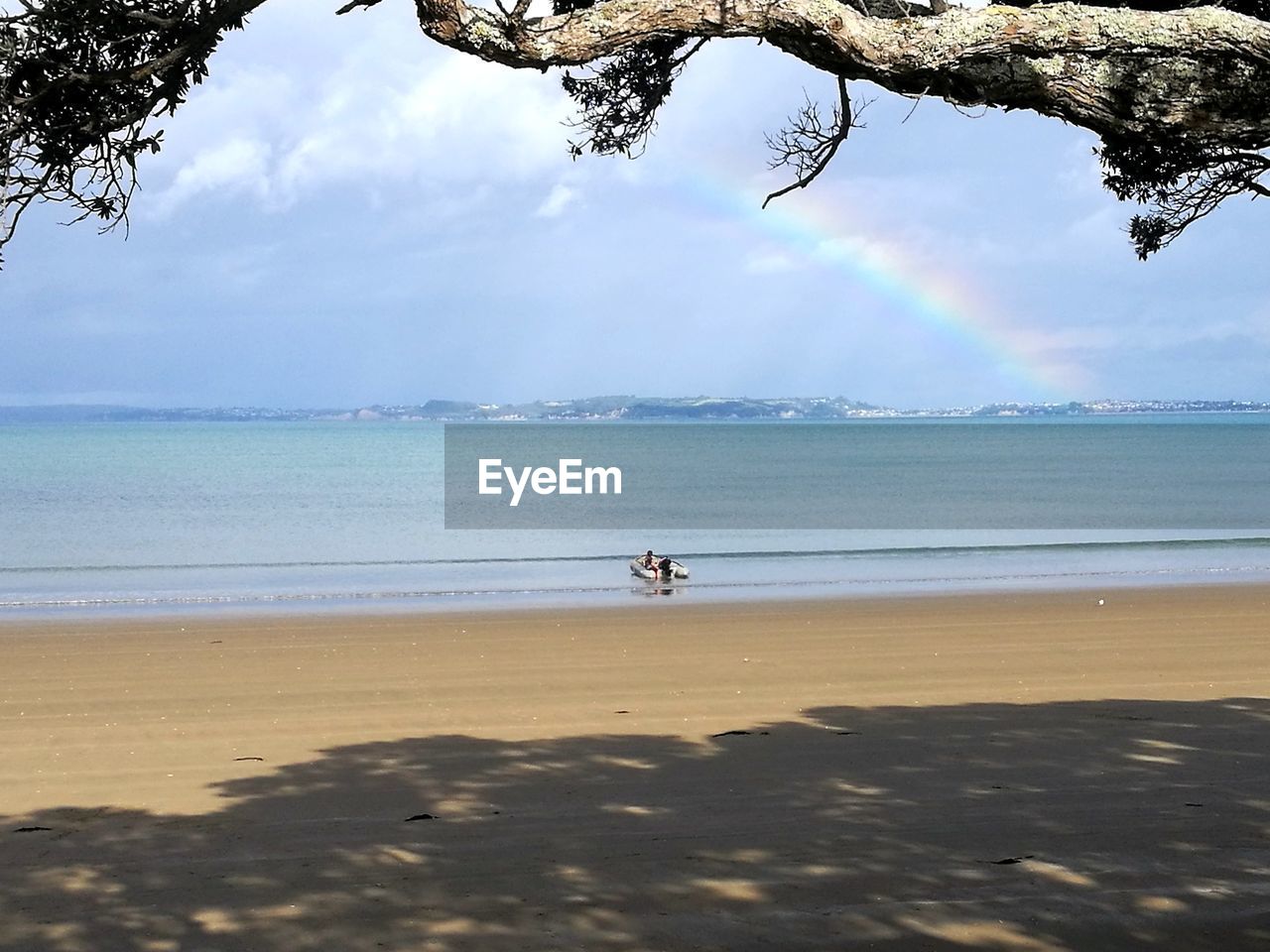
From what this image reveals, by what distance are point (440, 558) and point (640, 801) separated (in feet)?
73.3

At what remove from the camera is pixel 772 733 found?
353 inches

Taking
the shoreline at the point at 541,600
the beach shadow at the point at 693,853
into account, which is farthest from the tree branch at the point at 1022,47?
the shoreline at the point at 541,600

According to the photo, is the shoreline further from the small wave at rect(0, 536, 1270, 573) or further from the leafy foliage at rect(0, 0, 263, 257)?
the leafy foliage at rect(0, 0, 263, 257)

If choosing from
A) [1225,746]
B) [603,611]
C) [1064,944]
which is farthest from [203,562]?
[1064,944]

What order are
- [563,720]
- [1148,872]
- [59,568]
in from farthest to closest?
[59,568] → [563,720] → [1148,872]

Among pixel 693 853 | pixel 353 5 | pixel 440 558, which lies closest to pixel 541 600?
pixel 440 558

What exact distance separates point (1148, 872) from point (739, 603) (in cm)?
1410

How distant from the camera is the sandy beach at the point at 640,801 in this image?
199 inches

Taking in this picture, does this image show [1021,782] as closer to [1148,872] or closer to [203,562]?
[1148,872]

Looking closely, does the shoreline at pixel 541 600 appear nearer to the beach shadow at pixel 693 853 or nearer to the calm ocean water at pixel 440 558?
the calm ocean water at pixel 440 558

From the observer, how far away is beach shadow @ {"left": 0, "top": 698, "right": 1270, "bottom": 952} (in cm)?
494

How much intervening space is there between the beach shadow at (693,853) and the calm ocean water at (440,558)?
1233 cm

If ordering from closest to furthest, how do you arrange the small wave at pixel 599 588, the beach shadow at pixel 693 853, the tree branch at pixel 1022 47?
the tree branch at pixel 1022 47 → the beach shadow at pixel 693 853 → the small wave at pixel 599 588

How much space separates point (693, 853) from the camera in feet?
19.3
